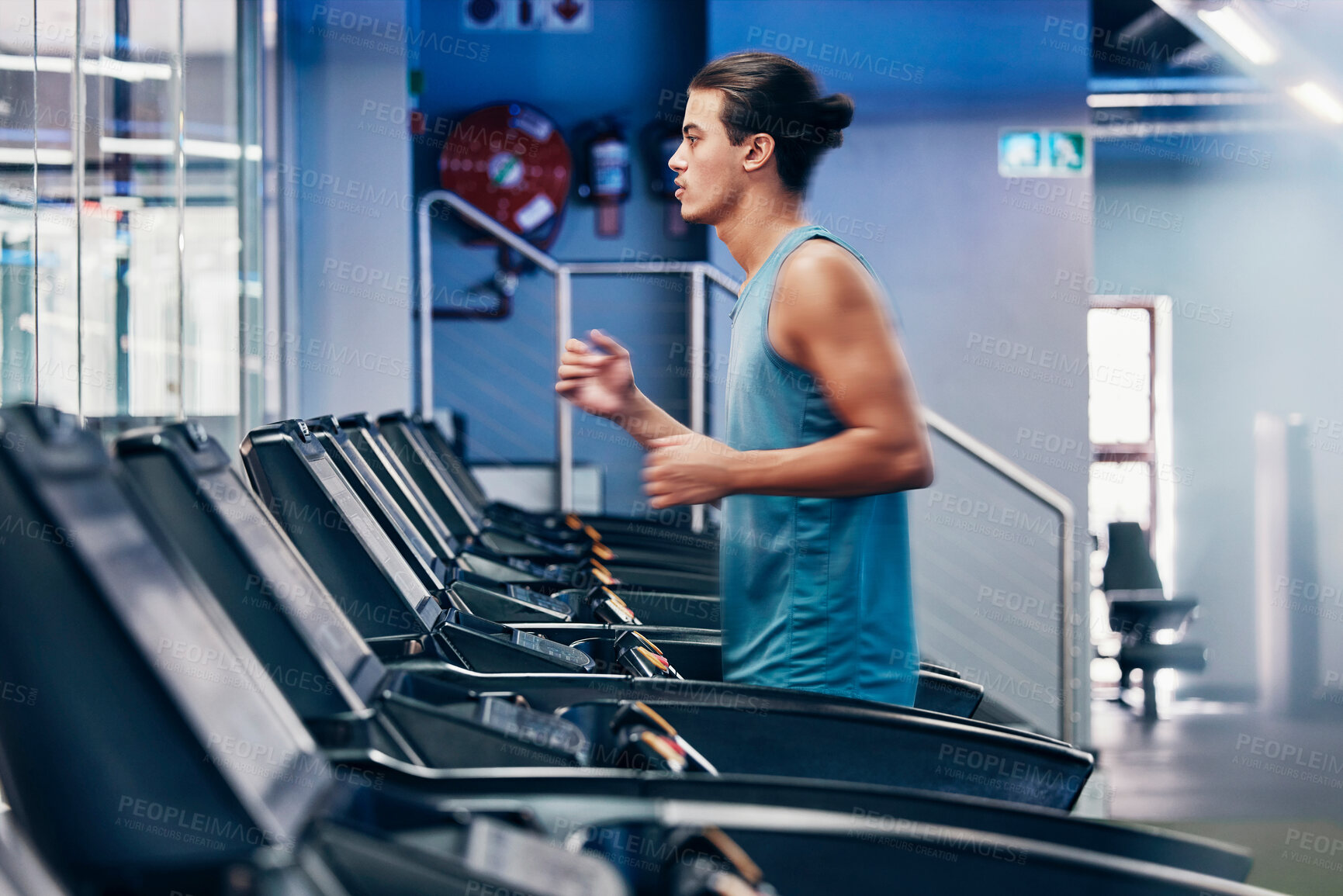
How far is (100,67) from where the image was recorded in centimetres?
250

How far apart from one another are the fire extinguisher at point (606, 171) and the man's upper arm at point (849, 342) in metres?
4.45

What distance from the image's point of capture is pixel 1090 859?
948 mm

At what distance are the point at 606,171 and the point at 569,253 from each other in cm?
44

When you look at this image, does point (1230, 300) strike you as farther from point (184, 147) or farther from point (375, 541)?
point (375, 541)

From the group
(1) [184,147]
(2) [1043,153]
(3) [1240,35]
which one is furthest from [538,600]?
(2) [1043,153]

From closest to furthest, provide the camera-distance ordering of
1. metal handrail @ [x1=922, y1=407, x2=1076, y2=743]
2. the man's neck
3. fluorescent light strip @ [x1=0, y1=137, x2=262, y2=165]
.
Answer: the man's neck → fluorescent light strip @ [x1=0, y1=137, x2=262, y2=165] → metal handrail @ [x1=922, y1=407, x2=1076, y2=743]

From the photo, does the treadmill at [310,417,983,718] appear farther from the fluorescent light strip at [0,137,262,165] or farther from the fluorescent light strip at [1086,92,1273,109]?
the fluorescent light strip at [1086,92,1273,109]

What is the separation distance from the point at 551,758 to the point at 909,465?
0.54 meters

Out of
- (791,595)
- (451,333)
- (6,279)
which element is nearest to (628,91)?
(451,333)

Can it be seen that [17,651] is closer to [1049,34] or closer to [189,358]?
[189,358]

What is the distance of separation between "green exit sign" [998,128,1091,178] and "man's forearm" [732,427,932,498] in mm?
4624

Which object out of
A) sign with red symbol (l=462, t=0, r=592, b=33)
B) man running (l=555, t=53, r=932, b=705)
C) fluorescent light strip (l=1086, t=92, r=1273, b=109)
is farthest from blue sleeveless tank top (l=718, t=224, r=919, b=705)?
fluorescent light strip (l=1086, t=92, r=1273, b=109)

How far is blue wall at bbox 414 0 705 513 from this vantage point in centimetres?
577

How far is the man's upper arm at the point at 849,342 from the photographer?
4.38 feet
